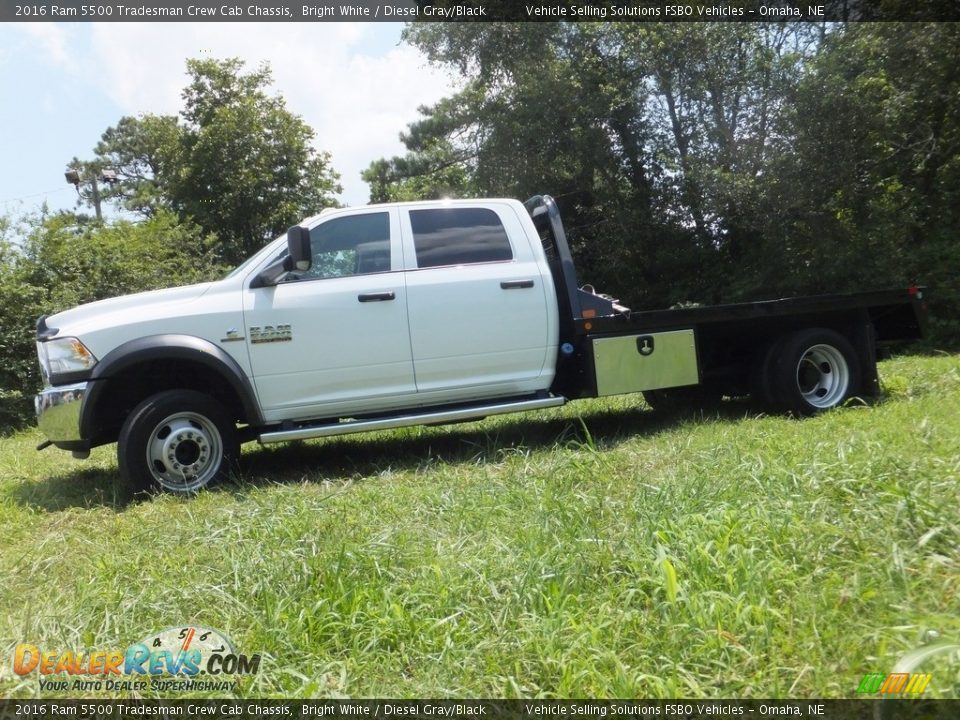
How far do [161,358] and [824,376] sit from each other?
541 centimetres

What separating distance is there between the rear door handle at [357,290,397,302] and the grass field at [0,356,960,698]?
1333 mm

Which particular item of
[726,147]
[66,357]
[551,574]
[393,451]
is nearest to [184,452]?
[66,357]

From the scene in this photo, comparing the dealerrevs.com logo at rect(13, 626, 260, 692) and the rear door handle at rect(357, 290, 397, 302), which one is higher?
the rear door handle at rect(357, 290, 397, 302)

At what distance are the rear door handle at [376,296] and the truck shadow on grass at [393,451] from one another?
1210mm

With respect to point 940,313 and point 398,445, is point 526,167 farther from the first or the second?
point 398,445

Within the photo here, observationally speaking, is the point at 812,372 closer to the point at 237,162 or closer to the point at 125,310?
the point at 125,310

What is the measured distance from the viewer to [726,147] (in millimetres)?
17797

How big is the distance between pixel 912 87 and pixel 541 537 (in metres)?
14.6

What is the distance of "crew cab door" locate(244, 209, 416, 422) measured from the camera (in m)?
5.60

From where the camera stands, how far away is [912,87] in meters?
14.7

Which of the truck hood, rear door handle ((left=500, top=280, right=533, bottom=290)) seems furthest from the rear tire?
the truck hood

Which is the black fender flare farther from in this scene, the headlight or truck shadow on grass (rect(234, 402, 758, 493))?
truck shadow on grass (rect(234, 402, 758, 493))

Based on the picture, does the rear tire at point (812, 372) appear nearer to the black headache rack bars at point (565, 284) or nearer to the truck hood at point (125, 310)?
the black headache rack bars at point (565, 284)

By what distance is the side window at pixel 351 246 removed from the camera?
5828 mm
